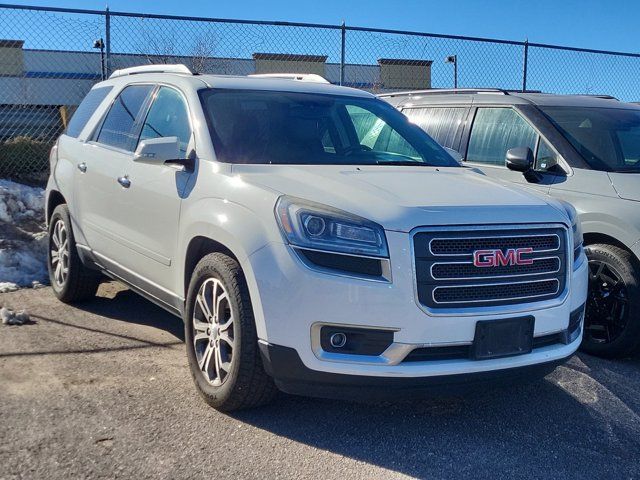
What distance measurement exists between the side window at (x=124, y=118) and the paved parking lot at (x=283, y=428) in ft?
4.93

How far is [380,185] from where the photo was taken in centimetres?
371

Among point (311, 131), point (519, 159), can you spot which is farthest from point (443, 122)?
point (311, 131)

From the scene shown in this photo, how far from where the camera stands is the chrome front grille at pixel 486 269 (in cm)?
331

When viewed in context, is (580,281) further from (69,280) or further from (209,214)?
(69,280)

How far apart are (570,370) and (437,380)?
1.82 m

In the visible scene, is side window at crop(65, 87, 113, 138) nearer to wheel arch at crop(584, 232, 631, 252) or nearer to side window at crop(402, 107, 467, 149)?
side window at crop(402, 107, 467, 149)

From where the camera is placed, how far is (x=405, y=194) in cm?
356

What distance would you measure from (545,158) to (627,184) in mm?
755

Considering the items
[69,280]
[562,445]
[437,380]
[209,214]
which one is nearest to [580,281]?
[562,445]

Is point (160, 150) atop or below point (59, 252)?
atop

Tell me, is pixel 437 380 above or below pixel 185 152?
below

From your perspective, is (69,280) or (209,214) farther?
(69,280)

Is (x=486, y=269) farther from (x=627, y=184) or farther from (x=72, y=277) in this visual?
(x=72, y=277)

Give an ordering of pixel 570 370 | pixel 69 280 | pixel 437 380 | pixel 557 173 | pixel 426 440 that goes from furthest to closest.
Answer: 1. pixel 69 280
2. pixel 557 173
3. pixel 570 370
4. pixel 426 440
5. pixel 437 380
